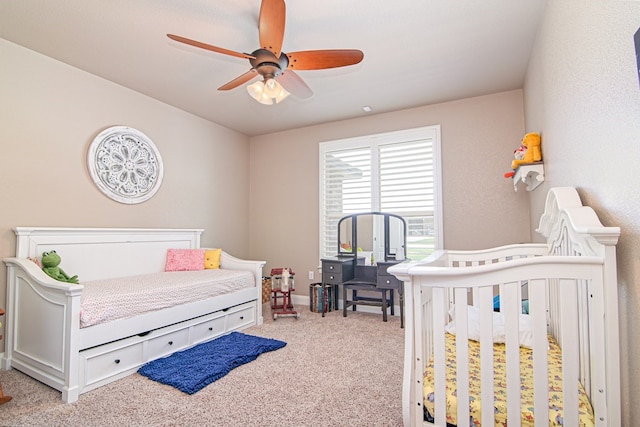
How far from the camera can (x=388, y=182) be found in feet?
12.8

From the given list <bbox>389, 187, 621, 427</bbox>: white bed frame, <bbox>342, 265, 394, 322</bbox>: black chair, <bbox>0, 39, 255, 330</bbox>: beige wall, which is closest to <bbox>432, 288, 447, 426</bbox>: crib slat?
<bbox>389, 187, 621, 427</bbox>: white bed frame

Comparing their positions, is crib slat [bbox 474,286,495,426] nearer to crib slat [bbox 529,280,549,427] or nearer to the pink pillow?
crib slat [bbox 529,280,549,427]

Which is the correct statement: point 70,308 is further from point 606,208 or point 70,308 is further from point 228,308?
point 606,208

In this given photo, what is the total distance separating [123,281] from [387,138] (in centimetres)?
315

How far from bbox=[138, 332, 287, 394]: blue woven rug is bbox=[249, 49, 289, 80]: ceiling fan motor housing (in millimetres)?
2020

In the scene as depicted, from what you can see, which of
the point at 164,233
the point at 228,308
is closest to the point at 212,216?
the point at 164,233

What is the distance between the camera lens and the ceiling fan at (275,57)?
1.76 metres

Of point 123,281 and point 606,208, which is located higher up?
point 606,208

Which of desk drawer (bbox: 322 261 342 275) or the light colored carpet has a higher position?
desk drawer (bbox: 322 261 342 275)

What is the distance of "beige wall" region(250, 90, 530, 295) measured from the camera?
3334mm

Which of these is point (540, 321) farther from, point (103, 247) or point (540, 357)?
point (103, 247)

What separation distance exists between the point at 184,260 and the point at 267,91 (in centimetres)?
211

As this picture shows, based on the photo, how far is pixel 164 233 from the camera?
351cm

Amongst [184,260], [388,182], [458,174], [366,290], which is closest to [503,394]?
[366,290]
